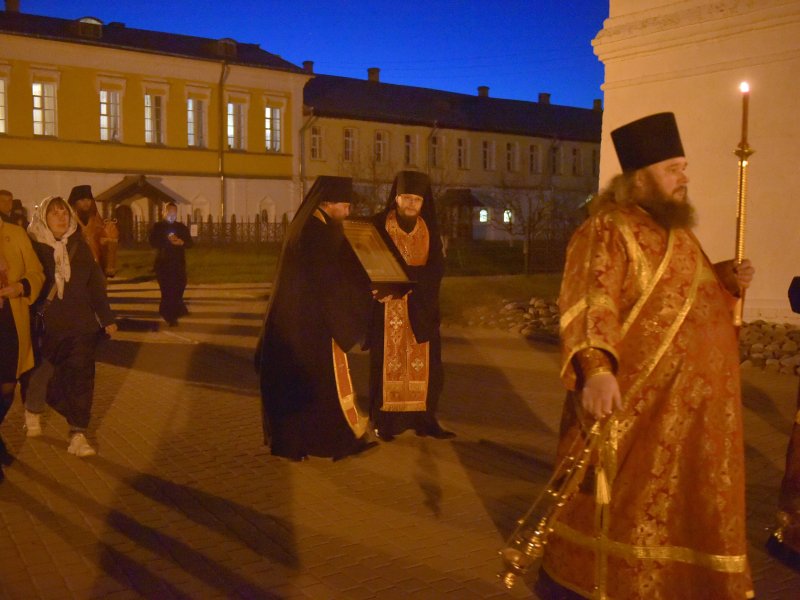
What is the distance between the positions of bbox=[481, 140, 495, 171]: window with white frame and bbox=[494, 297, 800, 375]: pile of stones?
38634 millimetres

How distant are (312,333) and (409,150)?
4409 cm

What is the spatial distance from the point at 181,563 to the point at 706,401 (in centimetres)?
264

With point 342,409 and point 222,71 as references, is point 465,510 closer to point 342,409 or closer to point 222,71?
point 342,409

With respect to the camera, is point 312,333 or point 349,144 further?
point 349,144

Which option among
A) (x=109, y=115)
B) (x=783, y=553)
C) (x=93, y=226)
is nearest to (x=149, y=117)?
(x=109, y=115)

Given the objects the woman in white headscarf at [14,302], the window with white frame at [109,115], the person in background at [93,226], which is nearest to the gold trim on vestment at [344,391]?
the woman in white headscarf at [14,302]

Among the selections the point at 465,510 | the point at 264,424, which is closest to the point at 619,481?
the point at 465,510

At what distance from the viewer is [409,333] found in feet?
23.5

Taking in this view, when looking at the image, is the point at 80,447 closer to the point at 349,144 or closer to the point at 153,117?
the point at 153,117

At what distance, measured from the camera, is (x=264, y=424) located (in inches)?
263

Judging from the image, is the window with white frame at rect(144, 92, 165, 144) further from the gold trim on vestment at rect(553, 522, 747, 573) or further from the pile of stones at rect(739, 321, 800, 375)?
the gold trim on vestment at rect(553, 522, 747, 573)

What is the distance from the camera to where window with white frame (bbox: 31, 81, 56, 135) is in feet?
127

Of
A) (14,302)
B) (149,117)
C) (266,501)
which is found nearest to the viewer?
(266,501)

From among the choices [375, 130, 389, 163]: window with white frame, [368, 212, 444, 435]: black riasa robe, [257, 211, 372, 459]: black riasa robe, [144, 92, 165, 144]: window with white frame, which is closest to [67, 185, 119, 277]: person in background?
[368, 212, 444, 435]: black riasa robe
